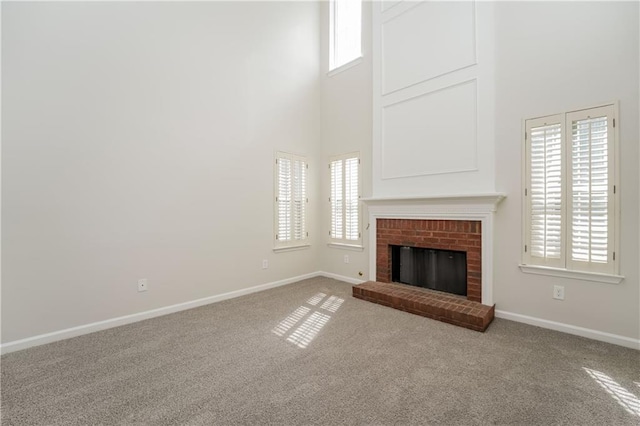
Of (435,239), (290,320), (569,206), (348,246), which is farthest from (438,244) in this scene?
(290,320)

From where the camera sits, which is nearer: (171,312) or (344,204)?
(171,312)

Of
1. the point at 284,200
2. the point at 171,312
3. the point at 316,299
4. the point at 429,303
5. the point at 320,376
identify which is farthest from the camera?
the point at 284,200

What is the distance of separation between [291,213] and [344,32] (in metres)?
3.12

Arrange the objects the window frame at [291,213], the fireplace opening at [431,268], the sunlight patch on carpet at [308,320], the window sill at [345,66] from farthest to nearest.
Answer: the window sill at [345,66] < the window frame at [291,213] < the fireplace opening at [431,268] < the sunlight patch on carpet at [308,320]

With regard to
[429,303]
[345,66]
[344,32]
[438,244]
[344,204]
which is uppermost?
[344,32]

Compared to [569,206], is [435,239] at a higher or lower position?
lower

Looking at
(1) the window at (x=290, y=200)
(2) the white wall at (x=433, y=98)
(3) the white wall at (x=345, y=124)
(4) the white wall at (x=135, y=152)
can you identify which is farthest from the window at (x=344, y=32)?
(1) the window at (x=290, y=200)

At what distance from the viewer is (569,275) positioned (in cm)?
260

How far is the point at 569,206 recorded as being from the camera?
2.57 meters

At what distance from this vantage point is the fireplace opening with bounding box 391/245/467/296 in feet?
11.1

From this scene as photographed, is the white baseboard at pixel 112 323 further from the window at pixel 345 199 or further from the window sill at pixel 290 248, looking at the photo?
the window at pixel 345 199

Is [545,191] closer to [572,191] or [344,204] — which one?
[572,191]

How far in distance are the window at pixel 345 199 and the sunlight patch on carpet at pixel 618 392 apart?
2.79 meters

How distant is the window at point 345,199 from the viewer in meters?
4.35
